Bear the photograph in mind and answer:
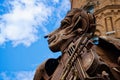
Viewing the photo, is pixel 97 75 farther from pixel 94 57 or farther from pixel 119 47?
pixel 119 47

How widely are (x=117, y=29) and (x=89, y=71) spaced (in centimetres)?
2763

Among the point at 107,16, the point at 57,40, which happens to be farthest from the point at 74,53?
the point at 107,16

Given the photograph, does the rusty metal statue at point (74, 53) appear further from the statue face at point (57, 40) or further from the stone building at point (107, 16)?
the stone building at point (107, 16)

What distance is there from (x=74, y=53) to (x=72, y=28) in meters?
0.78

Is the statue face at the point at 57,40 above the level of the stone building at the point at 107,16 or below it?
below

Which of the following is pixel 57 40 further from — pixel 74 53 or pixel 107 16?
pixel 107 16

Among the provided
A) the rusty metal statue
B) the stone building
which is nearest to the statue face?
the rusty metal statue

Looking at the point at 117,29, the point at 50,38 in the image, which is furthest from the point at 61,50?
the point at 117,29

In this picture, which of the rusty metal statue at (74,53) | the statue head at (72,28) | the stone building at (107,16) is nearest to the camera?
the rusty metal statue at (74,53)

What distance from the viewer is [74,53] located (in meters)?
4.47

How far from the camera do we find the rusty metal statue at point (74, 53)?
4246 millimetres

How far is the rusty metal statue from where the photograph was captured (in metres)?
4.25

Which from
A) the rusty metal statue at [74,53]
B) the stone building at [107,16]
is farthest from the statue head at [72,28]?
the stone building at [107,16]

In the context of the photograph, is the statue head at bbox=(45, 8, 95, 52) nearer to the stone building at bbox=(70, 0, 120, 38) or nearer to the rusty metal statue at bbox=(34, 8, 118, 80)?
the rusty metal statue at bbox=(34, 8, 118, 80)
